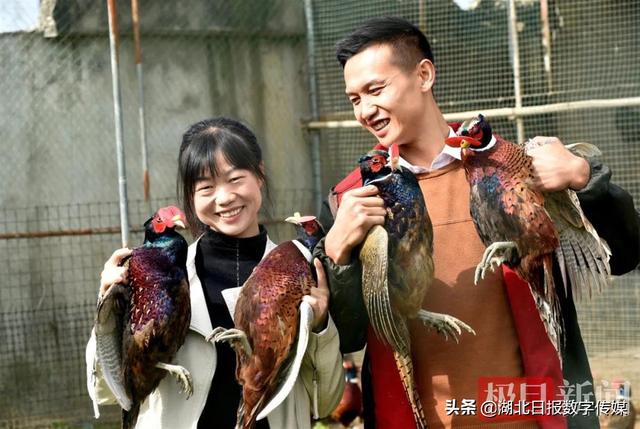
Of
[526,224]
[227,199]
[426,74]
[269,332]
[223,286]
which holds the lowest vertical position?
[269,332]

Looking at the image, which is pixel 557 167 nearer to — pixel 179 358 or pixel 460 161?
pixel 460 161

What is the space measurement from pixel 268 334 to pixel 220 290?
279 millimetres

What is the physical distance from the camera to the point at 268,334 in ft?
8.79

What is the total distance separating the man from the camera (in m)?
2.68

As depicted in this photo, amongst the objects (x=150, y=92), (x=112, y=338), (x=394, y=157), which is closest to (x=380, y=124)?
(x=394, y=157)

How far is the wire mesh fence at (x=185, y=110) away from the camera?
22.4ft

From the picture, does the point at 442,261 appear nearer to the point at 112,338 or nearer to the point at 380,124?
the point at 380,124

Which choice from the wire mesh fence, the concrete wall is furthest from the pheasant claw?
the concrete wall

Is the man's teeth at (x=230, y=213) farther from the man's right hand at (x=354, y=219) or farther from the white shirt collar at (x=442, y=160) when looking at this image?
the white shirt collar at (x=442, y=160)

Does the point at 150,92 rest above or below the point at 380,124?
above

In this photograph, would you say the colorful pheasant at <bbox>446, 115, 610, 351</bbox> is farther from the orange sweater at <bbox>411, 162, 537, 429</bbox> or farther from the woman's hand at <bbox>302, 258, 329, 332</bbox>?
the woman's hand at <bbox>302, 258, 329, 332</bbox>

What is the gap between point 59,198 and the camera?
23.0 feet

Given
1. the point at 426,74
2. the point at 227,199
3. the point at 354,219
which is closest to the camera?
the point at 354,219

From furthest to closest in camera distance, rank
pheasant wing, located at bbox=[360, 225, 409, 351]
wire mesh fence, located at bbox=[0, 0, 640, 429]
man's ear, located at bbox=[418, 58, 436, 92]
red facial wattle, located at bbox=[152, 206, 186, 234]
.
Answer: wire mesh fence, located at bbox=[0, 0, 640, 429] < man's ear, located at bbox=[418, 58, 436, 92] < red facial wattle, located at bbox=[152, 206, 186, 234] < pheasant wing, located at bbox=[360, 225, 409, 351]
